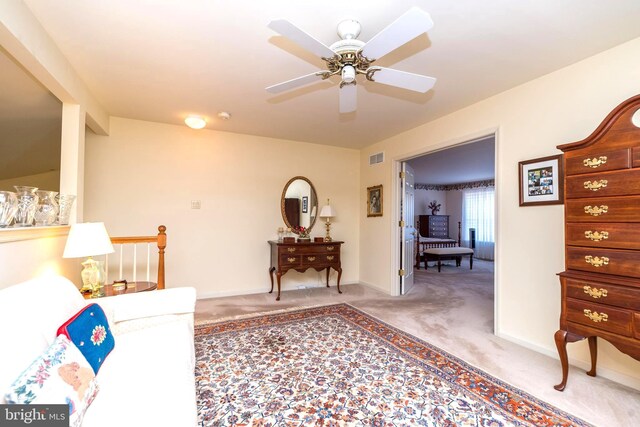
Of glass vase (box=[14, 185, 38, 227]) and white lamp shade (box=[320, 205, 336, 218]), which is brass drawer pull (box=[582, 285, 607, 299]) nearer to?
white lamp shade (box=[320, 205, 336, 218])

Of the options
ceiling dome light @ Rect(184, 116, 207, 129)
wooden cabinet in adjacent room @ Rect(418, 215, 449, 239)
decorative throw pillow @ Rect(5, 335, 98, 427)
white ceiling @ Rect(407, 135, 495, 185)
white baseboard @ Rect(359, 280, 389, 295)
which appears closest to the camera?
decorative throw pillow @ Rect(5, 335, 98, 427)

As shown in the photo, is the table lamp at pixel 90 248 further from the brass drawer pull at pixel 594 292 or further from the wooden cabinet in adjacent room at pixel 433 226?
the wooden cabinet in adjacent room at pixel 433 226

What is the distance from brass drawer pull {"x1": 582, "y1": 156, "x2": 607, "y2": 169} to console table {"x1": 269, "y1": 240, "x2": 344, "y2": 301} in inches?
121

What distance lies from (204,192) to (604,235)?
162 inches

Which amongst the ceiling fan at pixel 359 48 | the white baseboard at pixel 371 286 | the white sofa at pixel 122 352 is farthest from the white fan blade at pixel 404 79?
the white baseboard at pixel 371 286

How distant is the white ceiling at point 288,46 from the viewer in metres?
1.73

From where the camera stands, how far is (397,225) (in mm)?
4316

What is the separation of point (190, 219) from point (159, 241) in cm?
120

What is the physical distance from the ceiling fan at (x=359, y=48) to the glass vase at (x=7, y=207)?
166 cm

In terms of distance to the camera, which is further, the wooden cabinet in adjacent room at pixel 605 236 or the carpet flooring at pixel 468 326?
the carpet flooring at pixel 468 326

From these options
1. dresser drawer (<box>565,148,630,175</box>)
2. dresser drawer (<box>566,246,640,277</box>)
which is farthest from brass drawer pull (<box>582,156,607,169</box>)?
dresser drawer (<box>566,246,640,277</box>)

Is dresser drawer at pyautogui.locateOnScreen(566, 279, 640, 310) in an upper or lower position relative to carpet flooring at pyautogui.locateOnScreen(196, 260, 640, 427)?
upper

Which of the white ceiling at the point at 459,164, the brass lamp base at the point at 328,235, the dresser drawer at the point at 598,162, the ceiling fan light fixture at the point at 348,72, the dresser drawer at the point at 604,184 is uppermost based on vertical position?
the white ceiling at the point at 459,164

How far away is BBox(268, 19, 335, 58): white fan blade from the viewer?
4.62 ft
